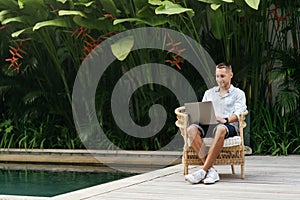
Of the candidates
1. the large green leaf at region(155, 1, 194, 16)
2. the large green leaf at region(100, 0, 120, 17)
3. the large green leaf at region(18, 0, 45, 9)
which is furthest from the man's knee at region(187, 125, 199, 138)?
the large green leaf at region(18, 0, 45, 9)

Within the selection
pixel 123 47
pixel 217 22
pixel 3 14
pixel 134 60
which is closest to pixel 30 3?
pixel 3 14

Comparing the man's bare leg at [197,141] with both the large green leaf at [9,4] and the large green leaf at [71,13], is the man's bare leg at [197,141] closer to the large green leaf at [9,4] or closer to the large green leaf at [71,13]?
the large green leaf at [71,13]

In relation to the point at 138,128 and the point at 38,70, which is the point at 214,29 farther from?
the point at 38,70

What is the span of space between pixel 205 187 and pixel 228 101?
72 cm

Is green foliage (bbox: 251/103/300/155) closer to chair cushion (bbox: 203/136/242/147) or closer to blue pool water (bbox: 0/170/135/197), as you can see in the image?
blue pool water (bbox: 0/170/135/197)

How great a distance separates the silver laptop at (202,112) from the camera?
463 cm

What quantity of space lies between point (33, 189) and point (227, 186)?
1.66m

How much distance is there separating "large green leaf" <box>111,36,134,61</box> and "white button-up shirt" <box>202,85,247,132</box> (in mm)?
1446

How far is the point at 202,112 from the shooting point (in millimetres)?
4668

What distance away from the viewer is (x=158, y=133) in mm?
7023

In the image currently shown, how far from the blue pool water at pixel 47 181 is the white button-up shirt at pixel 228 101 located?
4.38ft

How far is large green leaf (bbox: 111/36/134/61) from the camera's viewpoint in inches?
239

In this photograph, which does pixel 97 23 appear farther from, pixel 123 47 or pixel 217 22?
pixel 217 22

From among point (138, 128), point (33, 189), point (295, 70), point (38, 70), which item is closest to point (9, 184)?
point (33, 189)
